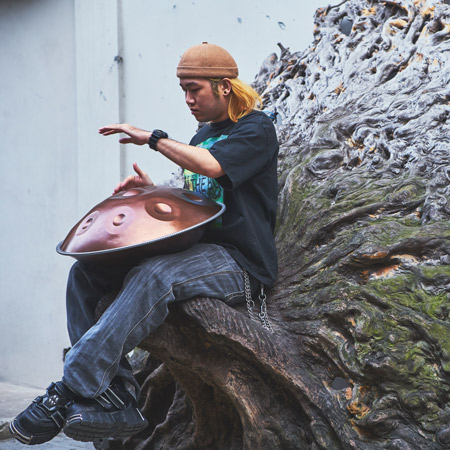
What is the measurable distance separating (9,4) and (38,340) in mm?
2558

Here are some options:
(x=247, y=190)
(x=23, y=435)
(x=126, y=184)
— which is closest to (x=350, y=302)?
(x=247, y=190)

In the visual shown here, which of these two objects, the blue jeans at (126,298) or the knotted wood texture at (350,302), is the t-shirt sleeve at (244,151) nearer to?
the blue jeans at (126,298)

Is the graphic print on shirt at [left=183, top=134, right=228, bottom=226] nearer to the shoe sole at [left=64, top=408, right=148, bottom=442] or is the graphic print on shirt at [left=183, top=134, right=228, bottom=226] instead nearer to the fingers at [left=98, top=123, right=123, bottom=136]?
the fingers at [left=98, top=123, right=123, bottom=136]

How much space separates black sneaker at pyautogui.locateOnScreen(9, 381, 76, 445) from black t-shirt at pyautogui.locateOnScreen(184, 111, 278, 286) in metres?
0.73

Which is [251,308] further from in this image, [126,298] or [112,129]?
[112,129]

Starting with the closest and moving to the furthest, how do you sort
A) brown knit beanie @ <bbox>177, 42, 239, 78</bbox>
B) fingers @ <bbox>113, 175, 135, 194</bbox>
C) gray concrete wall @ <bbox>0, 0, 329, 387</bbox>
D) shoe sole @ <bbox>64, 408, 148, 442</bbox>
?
1. shoe sole @ <bbox>64, 408, 148, 442</bbox>
2. brown knit beanie @ <bbox>177, 42, 239, 78</bbox>
3. fingers @ <bbox>113, 175, 135, 194</bbox>
4. gray concrete wall @ <bbox>0, 0, 329, 387</bbox>

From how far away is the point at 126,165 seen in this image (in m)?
5.38

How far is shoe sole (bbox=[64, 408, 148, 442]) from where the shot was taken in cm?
241

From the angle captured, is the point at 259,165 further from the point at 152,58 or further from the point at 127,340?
the point at 152,58

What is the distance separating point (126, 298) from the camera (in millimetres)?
2512

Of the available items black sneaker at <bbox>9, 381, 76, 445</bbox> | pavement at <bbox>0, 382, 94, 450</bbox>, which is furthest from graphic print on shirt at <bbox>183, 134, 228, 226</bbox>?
pavement at <bbox>0, 382, 94, 450</bbox>

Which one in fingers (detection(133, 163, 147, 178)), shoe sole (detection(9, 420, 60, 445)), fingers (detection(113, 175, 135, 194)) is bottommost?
shoe sole (detection(9, 420, 60, 445))

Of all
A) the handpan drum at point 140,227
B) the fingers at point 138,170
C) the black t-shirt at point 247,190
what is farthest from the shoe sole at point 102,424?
the fingers at point 138,170

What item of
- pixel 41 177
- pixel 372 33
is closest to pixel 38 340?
pixel 41 177
